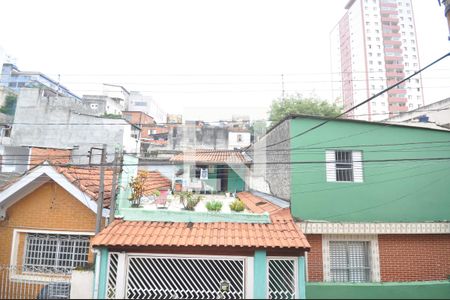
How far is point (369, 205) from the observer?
9.23 metres

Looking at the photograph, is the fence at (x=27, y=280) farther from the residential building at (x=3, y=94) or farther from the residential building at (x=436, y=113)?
the residential building at (x=3, y=94)

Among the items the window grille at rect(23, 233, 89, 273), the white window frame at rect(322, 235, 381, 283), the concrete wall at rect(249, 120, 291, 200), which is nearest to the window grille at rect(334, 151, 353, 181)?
the concrete wall at rect(249, 120, 291, 200)

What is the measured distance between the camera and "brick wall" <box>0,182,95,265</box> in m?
8.35

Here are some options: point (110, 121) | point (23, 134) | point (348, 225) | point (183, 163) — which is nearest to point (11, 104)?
point (23, 134)

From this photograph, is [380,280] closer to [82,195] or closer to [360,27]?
[82,195]

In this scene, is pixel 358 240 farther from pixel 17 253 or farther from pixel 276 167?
pixel 17 253

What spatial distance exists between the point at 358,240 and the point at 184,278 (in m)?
5.52

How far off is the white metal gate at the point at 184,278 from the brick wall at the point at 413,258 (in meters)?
4.84

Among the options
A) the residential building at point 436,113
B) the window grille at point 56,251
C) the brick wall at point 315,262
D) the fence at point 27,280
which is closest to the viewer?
the fence at point 27,280

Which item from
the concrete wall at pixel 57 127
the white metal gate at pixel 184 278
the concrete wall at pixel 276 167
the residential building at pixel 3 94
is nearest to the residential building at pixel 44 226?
the white metal gate at pixel 184 278

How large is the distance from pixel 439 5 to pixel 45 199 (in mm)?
12902

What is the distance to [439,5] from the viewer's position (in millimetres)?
8188

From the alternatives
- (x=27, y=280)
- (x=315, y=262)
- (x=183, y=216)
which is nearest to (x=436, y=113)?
(x=315, y=262)

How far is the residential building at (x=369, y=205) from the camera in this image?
342 inches
